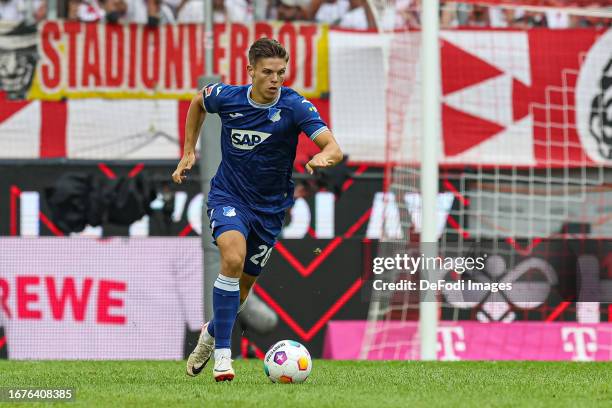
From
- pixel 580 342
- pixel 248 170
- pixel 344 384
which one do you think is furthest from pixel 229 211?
pixel 580 342

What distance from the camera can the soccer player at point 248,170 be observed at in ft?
23.9

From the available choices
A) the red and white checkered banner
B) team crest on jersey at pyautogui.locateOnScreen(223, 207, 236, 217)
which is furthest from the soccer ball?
the red and white checkered banner

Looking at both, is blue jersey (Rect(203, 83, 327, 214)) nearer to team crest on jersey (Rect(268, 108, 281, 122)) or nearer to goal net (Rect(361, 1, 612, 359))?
team crest on jersey (Rect(268, 108, 281, 122))

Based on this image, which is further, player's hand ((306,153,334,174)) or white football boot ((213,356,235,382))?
white football boot ((213,356,235,382))

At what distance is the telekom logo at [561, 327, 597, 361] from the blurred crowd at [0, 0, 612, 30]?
12.1ft

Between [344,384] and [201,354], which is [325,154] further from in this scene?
[201,354]

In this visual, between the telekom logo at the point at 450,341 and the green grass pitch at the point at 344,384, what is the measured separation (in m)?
1.77

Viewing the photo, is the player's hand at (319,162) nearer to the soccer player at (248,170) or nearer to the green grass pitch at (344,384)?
the soccer player at (248,170)

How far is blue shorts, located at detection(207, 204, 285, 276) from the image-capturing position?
7359 millimetres

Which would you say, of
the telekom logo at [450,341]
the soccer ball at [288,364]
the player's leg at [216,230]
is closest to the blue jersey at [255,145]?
the player's leg at [216,230]

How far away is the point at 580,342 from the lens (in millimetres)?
11828

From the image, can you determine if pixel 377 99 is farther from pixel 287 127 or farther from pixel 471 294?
pixel 287 127

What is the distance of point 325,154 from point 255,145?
0.89 meters

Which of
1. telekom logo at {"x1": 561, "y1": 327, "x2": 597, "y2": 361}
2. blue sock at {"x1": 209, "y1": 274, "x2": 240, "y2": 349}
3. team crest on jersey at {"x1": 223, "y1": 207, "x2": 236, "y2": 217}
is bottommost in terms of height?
telekom logo at {"x1": 561, "y1": 327, "x2": 597, "y2": 361}
